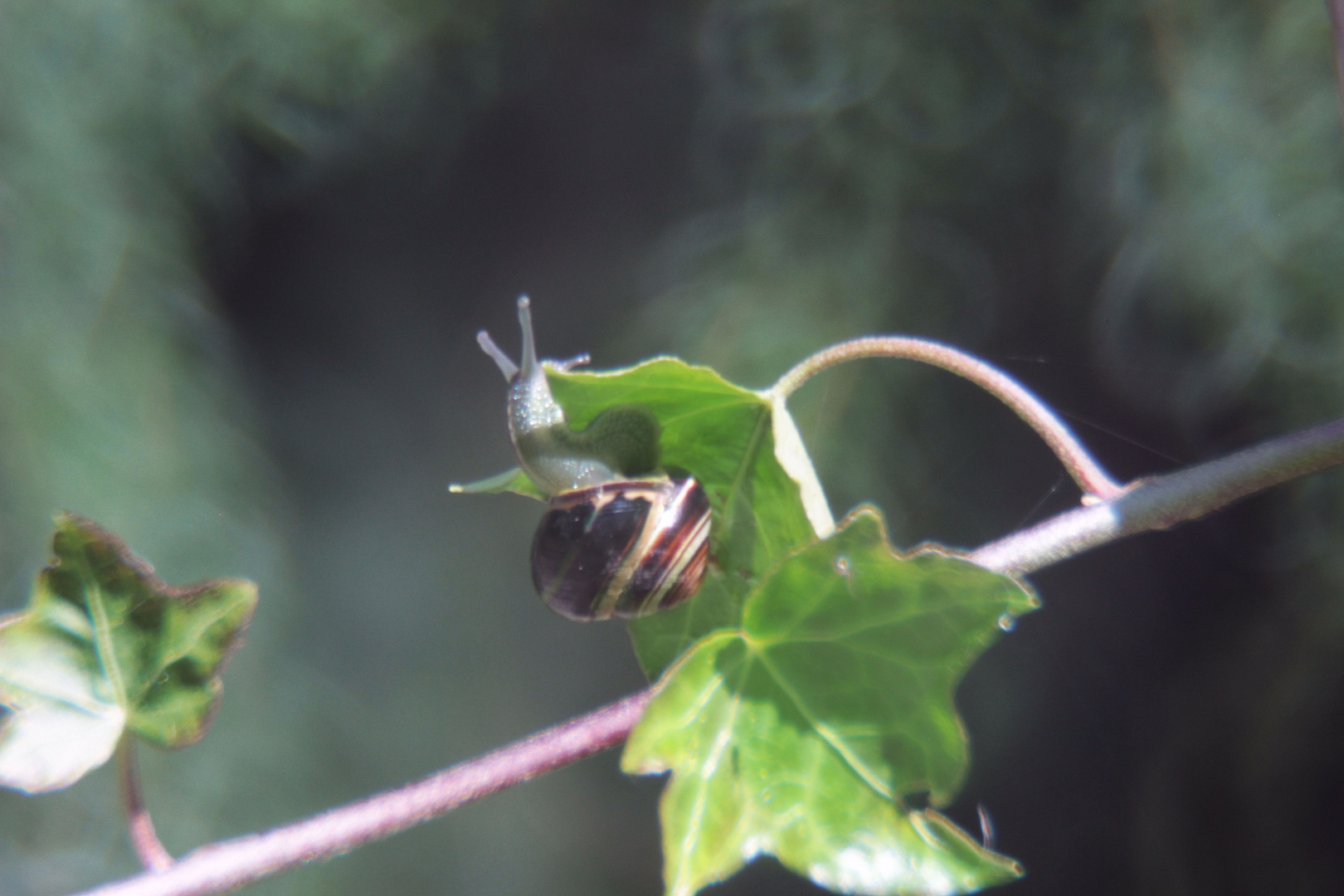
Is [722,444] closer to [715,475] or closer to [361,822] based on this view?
[715,475]

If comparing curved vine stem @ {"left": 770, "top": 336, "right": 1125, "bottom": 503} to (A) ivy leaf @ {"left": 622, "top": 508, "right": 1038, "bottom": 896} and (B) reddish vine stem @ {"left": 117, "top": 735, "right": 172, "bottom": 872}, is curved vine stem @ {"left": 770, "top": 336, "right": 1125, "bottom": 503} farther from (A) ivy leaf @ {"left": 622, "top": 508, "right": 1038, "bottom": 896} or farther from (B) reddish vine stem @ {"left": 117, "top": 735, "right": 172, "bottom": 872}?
(B) reddish vine stem @ {"left": 117, "top": 735, "right": 172, "bottom": 872}

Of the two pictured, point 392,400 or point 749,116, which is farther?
point 392,400

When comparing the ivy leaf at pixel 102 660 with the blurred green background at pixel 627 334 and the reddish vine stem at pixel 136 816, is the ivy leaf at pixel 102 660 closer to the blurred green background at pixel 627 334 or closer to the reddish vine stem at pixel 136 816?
the reddish vine stem at pixel 136 816

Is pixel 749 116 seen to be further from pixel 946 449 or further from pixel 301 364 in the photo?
pixel 301 364

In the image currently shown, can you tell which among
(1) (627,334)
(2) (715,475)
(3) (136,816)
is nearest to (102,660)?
(3) (136,816)

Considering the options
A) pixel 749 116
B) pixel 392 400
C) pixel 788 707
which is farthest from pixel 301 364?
pixel 788 707

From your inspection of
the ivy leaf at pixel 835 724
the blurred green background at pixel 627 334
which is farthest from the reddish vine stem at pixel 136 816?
the blurred green background at pixel 627 334
